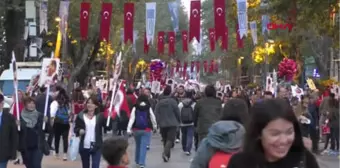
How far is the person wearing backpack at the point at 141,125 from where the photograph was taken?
47.8 ft

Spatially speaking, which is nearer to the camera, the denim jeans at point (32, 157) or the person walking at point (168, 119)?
the denim jeans at point (32, 157)

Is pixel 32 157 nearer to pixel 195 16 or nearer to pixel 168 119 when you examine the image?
pixel 168 119

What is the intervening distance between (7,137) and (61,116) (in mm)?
7140

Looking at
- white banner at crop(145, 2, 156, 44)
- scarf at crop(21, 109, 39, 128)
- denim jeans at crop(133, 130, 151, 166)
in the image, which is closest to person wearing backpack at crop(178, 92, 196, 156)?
denim jeans at crop(133, 130, 151, 166)

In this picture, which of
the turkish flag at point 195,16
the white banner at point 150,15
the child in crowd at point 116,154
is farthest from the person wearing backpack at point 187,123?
the child in crowd at point 116,154

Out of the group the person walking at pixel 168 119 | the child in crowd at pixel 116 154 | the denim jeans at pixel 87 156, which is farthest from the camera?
the person walking at pixel 168 119

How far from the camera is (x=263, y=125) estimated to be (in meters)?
3.52

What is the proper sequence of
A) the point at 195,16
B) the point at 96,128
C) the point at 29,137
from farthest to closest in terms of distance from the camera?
the point at 195,16, the point at 29,137, the point at 96,128

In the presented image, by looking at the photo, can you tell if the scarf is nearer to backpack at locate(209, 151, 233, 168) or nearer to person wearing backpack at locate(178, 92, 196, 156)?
backpack at locate(209, 151, 233, 168)

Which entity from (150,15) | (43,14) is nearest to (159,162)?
(150,15)

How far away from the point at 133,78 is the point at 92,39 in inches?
1382

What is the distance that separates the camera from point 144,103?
1491 centimetres

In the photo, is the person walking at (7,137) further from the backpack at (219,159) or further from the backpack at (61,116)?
the backpack at (61,116)

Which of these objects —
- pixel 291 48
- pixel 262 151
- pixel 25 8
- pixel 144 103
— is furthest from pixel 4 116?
pixel 291 48
